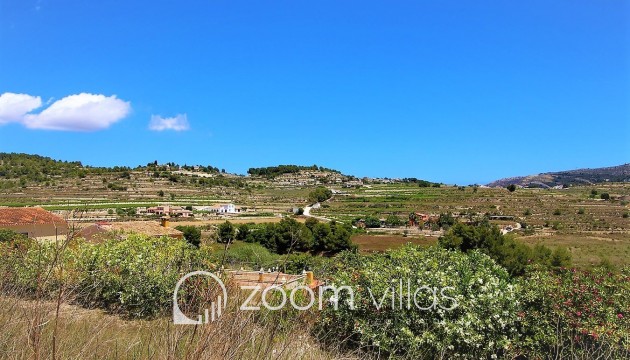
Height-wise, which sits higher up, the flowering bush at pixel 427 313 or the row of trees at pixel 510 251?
the flowering bush at pixel 427 313

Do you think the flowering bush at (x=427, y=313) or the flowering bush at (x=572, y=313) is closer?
the flowering bush at (x=427, y=313)

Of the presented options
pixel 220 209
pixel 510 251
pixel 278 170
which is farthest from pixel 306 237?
pixel 278 170

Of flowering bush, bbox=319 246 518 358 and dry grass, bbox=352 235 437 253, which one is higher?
flowering bush, bbox=319 246 518 358

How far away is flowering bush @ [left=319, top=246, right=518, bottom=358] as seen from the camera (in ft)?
15.6

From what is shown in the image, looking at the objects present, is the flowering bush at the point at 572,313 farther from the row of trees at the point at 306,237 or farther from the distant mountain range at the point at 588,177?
the distant mountain range at the point at 588,177

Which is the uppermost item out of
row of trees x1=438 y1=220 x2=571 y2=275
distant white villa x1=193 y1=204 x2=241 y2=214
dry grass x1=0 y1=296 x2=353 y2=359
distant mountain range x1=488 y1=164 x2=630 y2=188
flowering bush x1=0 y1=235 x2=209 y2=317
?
distant mountain range x1=488 y1=164 x2=630 y2=188

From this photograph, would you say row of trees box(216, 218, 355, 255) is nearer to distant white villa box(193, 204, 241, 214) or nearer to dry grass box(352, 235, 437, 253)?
dry grass box(352, 235, 437, 253)

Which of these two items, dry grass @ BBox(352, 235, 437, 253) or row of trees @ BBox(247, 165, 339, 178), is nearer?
dry grass @ BBox(352, 235, 437, 253)

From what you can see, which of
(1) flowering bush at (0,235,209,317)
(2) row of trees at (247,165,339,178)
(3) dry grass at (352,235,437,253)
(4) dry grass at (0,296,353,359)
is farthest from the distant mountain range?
(4) dry grass at (0,296,353,359)

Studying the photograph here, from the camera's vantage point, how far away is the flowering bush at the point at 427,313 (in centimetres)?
477

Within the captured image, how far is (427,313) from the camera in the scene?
16.1 feet

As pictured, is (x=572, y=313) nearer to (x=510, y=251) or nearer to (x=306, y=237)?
(x=510, y=251)

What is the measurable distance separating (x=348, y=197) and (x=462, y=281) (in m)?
85.2

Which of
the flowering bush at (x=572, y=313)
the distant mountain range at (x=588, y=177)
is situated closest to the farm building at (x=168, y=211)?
the flowering bush at (x=572, y=313)
